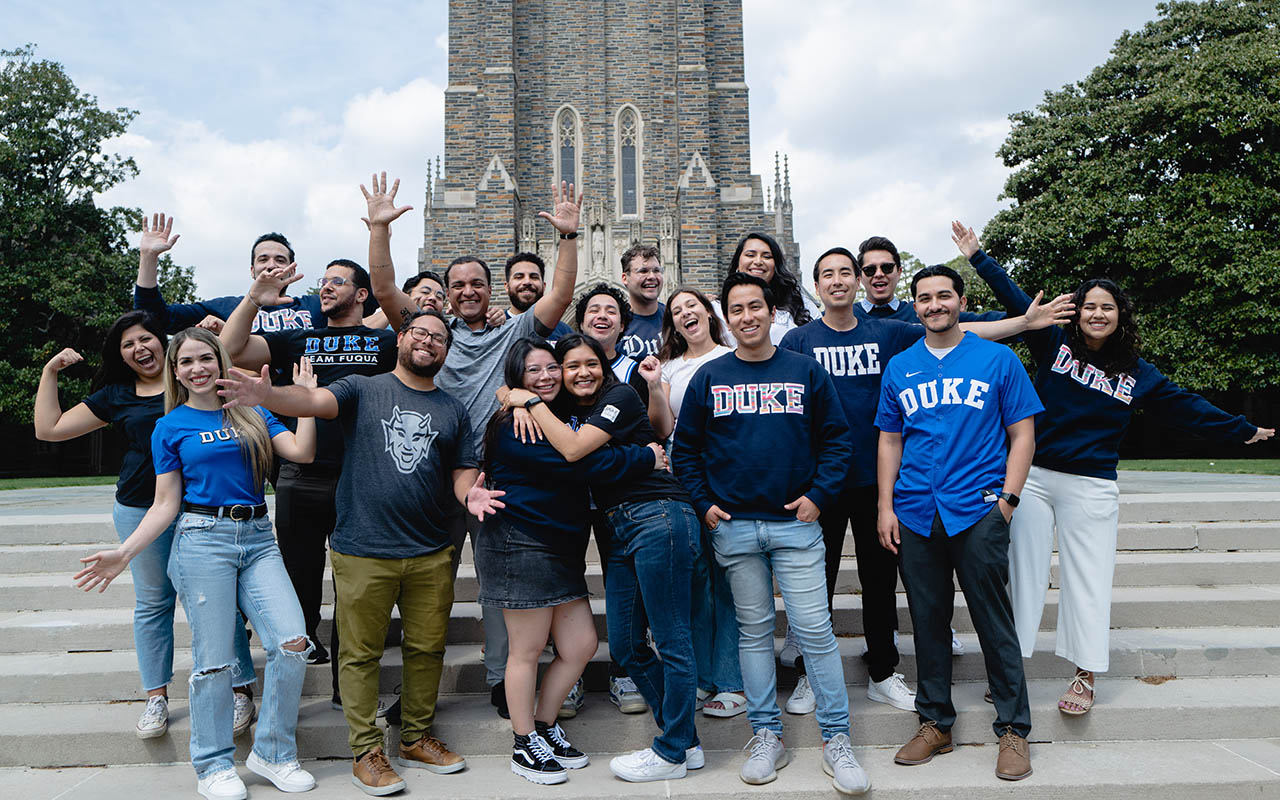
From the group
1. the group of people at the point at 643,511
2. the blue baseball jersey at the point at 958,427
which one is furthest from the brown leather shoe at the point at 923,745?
the blue baseball jersey at the point at 958,427

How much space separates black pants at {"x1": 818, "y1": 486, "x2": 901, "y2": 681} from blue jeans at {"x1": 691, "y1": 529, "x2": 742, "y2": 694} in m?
0.50

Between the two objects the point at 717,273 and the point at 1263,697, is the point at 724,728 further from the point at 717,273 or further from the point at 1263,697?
the point at 717,273

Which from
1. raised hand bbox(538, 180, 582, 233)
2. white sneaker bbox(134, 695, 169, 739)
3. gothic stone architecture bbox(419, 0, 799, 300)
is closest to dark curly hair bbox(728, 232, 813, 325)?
raised hand bbox(538, 180, 582, 233)

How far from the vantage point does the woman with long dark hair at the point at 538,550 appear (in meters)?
2.96

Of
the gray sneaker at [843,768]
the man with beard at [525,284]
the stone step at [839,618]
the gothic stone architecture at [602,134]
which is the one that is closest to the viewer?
the gray sneaker at [843,768]

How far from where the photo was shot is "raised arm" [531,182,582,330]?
3.51 metres

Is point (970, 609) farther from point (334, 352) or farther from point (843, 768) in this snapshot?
point (334, 352)

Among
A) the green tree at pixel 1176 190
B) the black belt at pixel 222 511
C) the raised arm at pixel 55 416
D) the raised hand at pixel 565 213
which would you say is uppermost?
the green tree at pixel 1176 190

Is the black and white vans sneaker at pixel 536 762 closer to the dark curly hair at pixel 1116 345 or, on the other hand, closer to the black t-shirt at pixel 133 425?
the black t-shirt at pixel 133 425

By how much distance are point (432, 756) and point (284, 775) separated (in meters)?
0.55

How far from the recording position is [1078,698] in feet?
11.0

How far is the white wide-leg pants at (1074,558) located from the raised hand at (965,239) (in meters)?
1.07

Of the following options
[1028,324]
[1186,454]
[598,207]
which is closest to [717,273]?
[598,207]

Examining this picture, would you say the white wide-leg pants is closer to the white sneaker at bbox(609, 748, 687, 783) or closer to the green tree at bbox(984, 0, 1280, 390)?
the white sneaker at bbox(609, 748, 687, 783)
